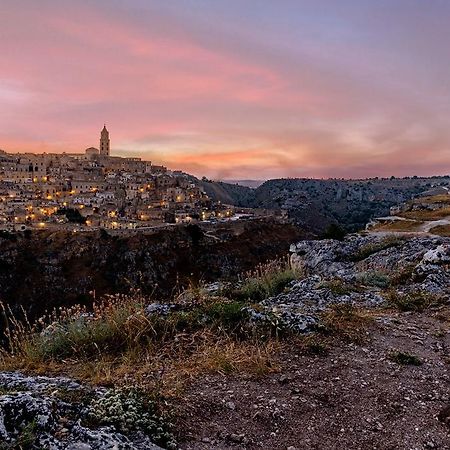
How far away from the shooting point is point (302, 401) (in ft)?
16.2

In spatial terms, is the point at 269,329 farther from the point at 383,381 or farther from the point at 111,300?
the point at 111,300

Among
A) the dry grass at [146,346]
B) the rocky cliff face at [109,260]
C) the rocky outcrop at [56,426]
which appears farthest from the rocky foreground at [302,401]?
the rocky cliff face at [109,260]

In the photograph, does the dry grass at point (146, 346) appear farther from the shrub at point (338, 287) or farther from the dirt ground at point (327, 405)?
the shrub at point (338, 287)

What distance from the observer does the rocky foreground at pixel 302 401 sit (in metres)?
3.61

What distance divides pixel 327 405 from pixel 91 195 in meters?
113

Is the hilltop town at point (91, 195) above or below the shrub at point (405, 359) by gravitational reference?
above

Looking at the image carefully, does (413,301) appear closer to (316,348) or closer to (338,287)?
(338,287)

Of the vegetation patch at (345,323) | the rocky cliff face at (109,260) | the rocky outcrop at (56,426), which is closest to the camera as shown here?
the rocky outcrop at (56,426)

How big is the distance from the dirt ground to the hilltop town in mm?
80067

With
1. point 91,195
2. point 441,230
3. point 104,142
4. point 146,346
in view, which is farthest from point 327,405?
point 104,142

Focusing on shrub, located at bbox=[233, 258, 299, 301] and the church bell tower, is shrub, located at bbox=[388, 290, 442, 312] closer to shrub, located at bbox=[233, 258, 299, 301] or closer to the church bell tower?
shrub, located at bbox=[233, 258, 299, 301]

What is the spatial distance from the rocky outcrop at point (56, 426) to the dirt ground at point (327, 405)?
29.3 inches

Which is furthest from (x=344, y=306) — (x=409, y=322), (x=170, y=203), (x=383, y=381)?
(x=170, y=203)

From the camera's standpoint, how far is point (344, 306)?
912cm
